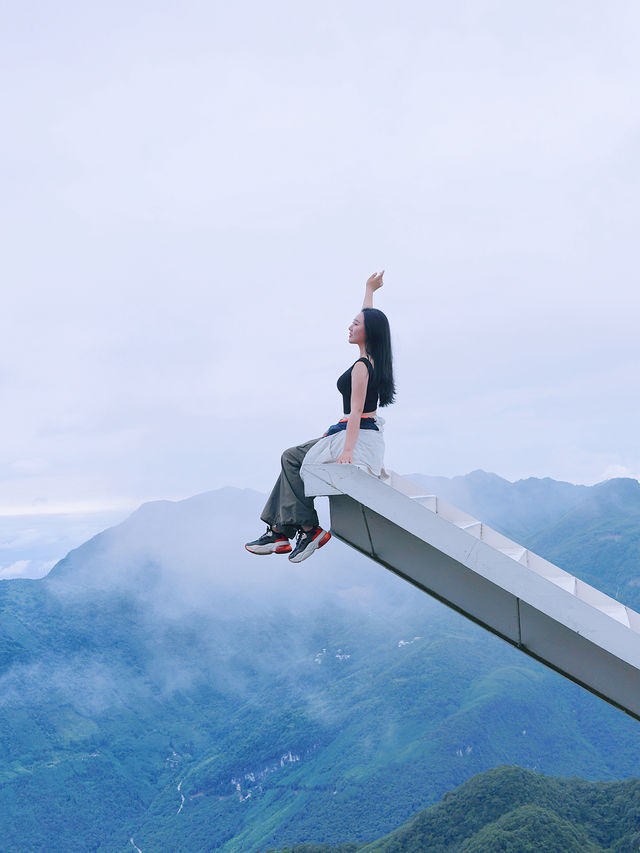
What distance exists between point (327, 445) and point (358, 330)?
1200 mm

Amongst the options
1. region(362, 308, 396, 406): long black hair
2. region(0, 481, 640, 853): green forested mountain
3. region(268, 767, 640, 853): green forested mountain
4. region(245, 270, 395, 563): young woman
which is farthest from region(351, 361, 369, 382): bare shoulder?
region(0, 481, 640, 853): green forested mountain

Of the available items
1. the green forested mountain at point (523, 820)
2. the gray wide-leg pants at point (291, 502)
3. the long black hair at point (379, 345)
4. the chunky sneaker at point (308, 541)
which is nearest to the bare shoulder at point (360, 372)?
the long black hair at point (379, 345)

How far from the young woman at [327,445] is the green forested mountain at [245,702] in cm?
10829

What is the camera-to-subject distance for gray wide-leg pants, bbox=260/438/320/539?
6609mm

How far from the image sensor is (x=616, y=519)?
189 m

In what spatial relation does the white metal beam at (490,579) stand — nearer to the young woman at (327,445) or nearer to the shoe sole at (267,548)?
the young woman at (327,445)

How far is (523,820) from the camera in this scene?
196 ft

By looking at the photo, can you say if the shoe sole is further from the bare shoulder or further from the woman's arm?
the bare shoulder

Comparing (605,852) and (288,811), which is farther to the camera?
(288,811)

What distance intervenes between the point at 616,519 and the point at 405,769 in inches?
4116

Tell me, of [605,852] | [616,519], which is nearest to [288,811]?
[605,852]

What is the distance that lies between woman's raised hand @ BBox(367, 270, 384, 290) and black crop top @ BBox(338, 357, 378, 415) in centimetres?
117

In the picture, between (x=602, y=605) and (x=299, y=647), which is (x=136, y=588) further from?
(x=602, y=605)

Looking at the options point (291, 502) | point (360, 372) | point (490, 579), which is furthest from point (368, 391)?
point (490, 579)
